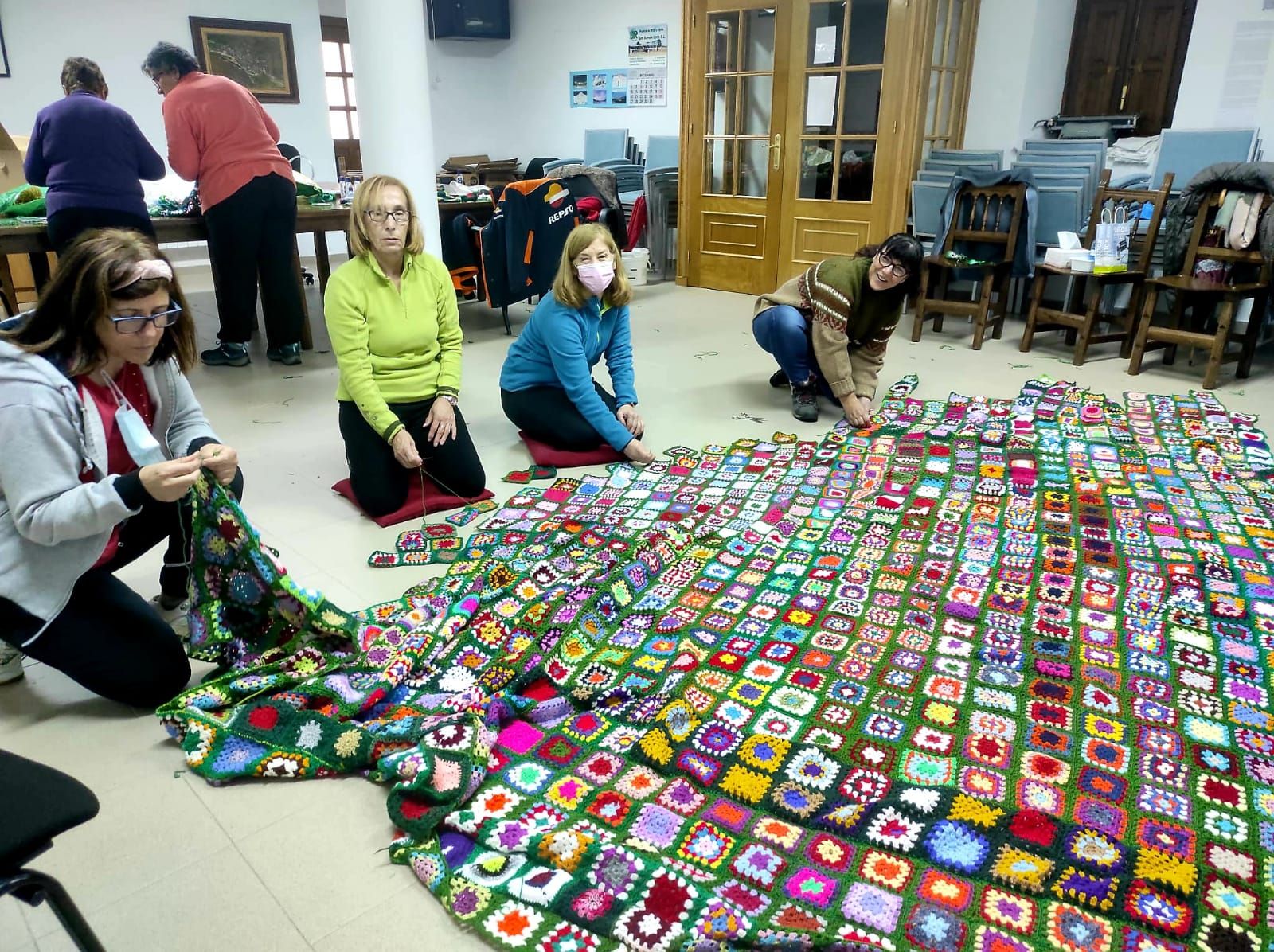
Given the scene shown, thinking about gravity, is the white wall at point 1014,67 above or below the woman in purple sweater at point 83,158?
above

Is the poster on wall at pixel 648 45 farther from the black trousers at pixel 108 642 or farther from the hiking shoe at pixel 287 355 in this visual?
the black trousers at pixel 108 642

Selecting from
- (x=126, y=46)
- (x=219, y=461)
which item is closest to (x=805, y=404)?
(x=219, y=461)

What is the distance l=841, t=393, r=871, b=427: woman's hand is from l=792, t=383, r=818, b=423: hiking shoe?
14 cm

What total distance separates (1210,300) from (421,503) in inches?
155

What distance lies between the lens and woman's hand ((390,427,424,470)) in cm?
255

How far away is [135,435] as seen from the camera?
174 centimetres

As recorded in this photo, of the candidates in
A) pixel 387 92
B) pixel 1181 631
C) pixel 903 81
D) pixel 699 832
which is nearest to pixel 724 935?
pixel 699 832

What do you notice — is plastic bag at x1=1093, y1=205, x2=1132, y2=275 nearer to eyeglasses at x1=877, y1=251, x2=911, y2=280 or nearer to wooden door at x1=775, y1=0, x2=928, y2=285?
wooden door at x1=775, y1=0, x2=928, y2=285

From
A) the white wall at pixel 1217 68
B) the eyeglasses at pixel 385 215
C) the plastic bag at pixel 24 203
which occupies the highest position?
the white wall at pixel 1217 68

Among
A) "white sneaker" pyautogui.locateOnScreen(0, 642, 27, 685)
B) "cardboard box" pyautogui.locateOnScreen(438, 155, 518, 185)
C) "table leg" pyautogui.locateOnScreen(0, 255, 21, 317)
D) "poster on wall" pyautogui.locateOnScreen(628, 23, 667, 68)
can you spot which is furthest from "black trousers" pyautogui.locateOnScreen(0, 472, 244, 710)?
"cardboard box" pyautogui.locateOnScreen(438, 155, 518, 185)

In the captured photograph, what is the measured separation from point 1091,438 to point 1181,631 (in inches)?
55.7

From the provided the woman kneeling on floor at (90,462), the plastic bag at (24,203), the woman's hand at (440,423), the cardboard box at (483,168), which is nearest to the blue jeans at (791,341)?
the woman's hand at (440,423)

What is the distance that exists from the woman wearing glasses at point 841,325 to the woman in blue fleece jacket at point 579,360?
77 centimetres

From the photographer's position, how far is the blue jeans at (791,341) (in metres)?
3.58
